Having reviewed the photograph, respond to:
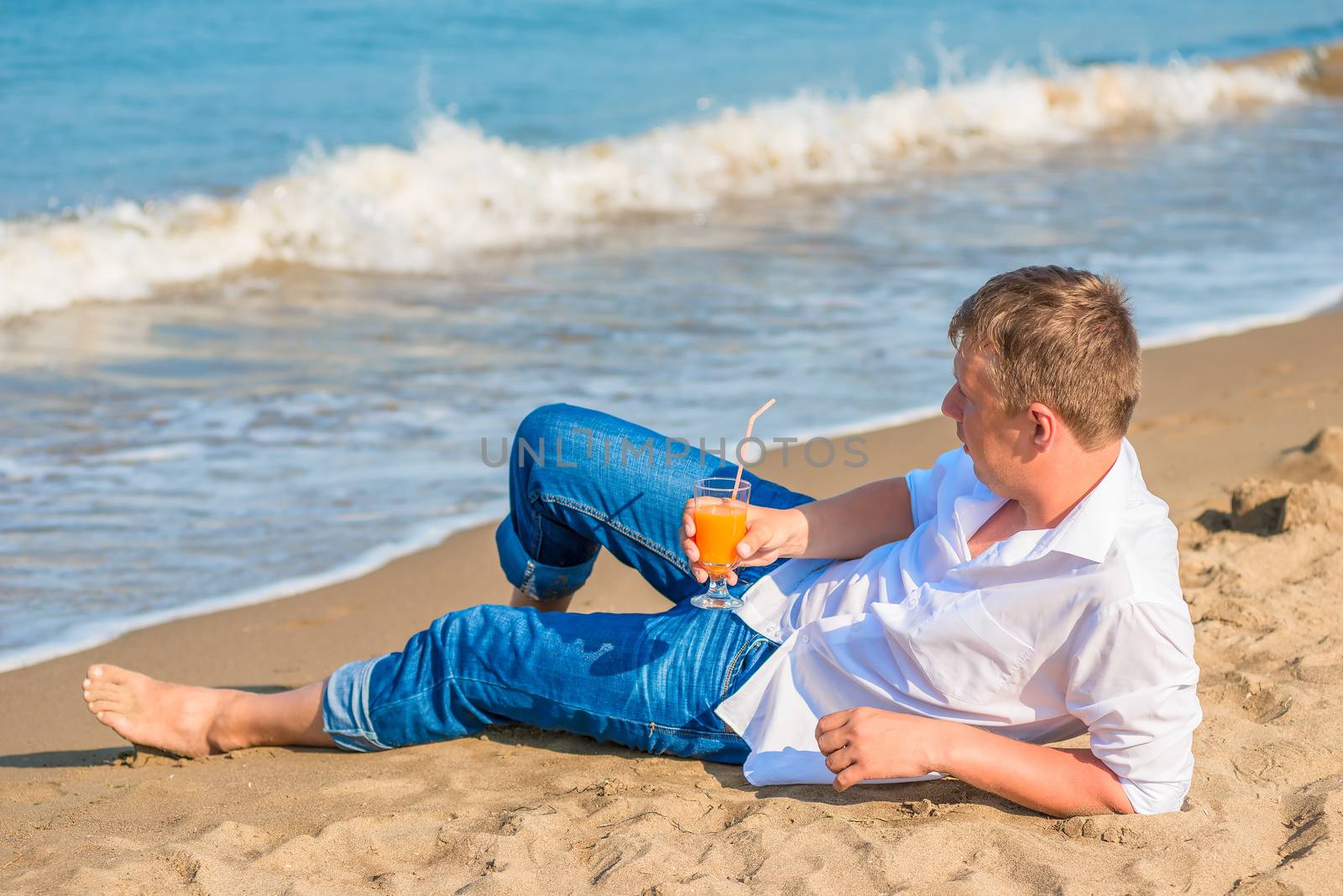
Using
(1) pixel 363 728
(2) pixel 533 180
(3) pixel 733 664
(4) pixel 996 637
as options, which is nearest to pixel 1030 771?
(4) pixel 996 637

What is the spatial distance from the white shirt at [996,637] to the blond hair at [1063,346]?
0.48ft

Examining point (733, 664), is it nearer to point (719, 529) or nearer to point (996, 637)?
point (719, 529)

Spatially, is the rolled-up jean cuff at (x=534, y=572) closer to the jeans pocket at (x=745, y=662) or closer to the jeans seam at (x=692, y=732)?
the jeans seam at (x=692, y=732)

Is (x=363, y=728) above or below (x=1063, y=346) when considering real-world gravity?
below

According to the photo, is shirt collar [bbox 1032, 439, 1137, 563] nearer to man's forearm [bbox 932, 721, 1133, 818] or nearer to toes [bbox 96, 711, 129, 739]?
man's forearm [bbox 932, 721, 1133, 818]

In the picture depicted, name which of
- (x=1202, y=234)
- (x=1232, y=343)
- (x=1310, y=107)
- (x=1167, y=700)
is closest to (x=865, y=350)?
(x=1232, y=343)

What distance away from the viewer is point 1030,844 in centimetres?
239

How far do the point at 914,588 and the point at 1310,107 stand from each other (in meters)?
15.3

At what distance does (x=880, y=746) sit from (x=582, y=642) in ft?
2.28

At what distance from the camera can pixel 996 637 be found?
7.44 ft

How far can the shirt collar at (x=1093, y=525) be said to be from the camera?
215cm

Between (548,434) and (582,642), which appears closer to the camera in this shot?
(582,642)

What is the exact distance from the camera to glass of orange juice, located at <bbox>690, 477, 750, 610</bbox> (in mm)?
2490

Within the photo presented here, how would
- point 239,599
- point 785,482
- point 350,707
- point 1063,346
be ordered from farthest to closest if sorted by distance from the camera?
point 785,482, point 239,599, point 350,707, point 1063,346
